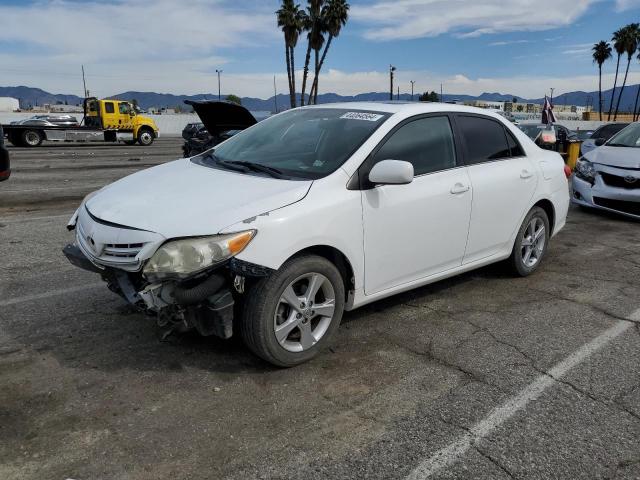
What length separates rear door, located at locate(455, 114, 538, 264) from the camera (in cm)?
447

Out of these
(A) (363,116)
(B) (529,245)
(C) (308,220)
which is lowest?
(B) (529,245)

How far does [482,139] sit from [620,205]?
462 cm

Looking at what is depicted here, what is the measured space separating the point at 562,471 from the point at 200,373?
6.61ft

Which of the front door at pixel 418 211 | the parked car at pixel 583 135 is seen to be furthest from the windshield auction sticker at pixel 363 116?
the parked car at pixel 583 135

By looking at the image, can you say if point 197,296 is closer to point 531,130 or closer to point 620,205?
point 620,205

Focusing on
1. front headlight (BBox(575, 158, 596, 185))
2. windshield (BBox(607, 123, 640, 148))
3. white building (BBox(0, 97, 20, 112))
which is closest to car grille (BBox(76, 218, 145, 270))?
front headlight (BBox(575, 158, 596, 185))

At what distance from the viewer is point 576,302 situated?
471 cm

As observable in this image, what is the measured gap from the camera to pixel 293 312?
331 cm

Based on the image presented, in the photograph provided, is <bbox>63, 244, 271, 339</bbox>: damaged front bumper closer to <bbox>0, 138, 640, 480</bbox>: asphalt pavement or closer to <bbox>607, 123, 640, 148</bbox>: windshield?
<bbox>0, 138, 640, 480</bbox>: asphalt pavement

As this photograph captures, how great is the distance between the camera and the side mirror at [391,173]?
350 centimetres

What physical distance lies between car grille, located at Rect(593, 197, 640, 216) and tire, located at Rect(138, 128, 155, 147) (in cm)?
2410

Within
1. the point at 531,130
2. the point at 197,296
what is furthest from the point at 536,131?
the point at 197,296

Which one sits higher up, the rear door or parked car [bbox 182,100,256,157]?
parked car [bbox 182,100,256,157]

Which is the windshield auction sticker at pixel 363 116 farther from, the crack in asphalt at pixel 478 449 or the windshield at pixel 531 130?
the windshield at pixel 531 130
